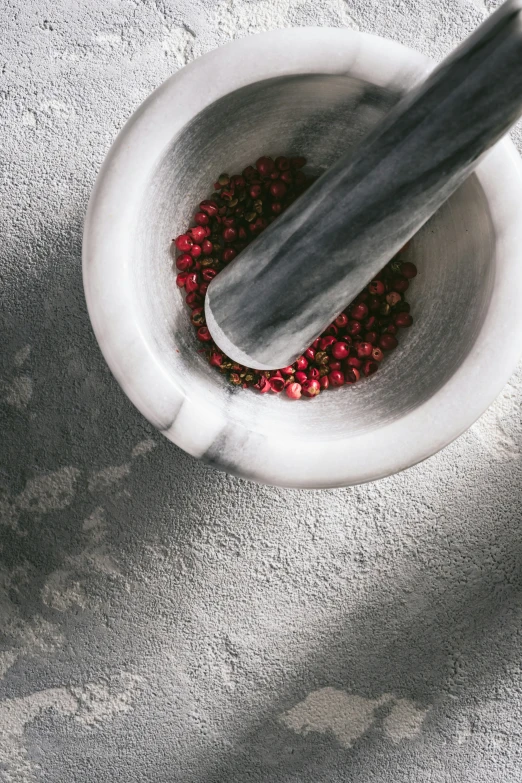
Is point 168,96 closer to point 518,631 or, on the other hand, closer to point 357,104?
point 357,104

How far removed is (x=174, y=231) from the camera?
881 millimetres

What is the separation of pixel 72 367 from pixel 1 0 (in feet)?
2.14

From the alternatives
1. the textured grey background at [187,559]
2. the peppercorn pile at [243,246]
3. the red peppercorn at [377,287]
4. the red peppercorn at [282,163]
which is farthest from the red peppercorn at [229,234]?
the textured grey background at [187,559]

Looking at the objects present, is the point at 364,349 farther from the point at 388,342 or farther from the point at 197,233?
the point at 197,233

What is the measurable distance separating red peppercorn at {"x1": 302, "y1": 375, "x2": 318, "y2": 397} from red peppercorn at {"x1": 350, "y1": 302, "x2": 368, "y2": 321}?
0.39 feet

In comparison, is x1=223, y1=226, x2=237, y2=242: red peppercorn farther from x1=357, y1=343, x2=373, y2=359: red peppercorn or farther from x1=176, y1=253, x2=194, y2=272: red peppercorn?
x1=357, y1=343, x2=373, y2=359: red peppercorn

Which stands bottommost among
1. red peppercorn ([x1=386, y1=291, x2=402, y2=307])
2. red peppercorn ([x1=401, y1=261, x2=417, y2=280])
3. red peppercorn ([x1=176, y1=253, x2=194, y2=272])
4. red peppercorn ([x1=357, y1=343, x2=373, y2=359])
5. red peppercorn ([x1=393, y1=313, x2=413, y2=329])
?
red peppercorn ([x1=176, y1=253, x2=194, y2=272])

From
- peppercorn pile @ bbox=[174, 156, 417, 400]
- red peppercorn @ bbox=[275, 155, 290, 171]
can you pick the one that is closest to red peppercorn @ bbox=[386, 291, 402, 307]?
peppercorn pile @ bbox=[174, 156, 417, 400]

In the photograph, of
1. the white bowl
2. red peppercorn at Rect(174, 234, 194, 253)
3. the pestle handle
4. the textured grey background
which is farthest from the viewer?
the textured grey background

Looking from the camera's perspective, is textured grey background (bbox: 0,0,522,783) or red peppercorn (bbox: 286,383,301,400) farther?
textured grey background (bbox: 0,0,522,783)

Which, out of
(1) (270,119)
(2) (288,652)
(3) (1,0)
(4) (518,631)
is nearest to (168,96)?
(1) (270,119)

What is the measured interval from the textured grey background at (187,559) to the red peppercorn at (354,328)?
31cm

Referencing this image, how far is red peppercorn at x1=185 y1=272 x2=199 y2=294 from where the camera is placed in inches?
35.7

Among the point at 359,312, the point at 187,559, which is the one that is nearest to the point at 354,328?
the point at 359,312
